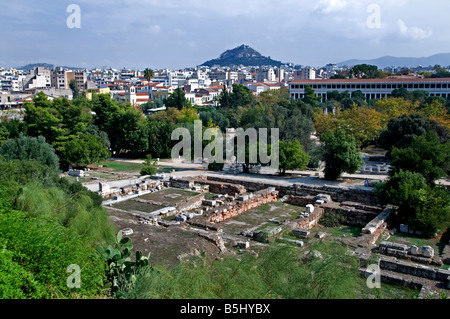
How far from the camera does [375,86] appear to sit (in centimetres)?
7350

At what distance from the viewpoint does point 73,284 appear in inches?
275

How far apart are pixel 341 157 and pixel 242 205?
7.92m

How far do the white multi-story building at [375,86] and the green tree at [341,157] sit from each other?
161ft

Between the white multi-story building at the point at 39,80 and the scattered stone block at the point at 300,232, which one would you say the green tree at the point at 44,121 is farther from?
the white multi-story building at the point at 39,80

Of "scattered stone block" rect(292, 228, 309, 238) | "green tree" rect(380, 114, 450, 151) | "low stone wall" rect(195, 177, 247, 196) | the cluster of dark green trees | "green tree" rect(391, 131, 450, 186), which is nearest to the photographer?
the cluster of dark green trees

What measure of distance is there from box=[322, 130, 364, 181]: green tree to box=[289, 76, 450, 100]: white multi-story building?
49.1 metres

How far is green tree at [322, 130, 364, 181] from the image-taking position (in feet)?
76.2

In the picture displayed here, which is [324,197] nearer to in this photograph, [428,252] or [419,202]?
[419,202]

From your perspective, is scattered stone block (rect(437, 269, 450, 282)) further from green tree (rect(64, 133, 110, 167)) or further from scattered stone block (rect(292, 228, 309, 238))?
green tree (rect(64, 133, 110, 167))

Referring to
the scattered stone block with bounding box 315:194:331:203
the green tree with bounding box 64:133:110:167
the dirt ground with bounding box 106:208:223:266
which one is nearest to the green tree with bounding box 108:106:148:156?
the green tree with bounding box 64:133:110:167

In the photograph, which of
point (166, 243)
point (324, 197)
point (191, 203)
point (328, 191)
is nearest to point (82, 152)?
point (191, 203)

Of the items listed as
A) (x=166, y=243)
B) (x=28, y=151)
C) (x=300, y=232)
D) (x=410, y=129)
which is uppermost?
→ (x=410, y=129)

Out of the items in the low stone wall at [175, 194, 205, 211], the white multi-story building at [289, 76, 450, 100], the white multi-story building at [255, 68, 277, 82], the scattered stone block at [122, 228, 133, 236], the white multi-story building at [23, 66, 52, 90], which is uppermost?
the white multi-story building at [255, 68, 277, 82]

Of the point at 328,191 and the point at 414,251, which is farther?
the point at 328,191
